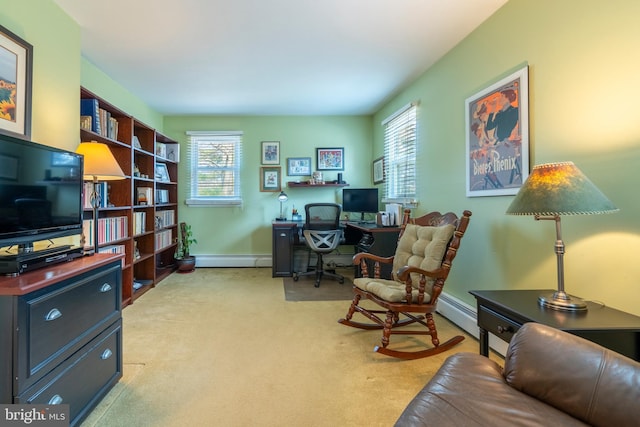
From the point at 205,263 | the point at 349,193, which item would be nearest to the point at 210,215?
the point at 205,263

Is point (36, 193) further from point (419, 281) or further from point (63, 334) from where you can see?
point (419, 281)

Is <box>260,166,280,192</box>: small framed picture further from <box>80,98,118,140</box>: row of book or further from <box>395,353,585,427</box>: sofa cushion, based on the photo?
<box>395,353,585,427</box>: sofa cushion

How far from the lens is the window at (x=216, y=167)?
4754mm

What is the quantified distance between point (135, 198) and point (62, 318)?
8.76 feet

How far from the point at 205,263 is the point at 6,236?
11.7ft

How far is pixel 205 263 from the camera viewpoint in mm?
4754

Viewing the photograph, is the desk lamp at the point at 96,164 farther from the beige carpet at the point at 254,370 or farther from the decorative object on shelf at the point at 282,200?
the decorative object on shelf at the point at 282,200

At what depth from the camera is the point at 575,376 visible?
0.90 meters

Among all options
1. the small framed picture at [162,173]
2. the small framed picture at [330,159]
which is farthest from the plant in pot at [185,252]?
the small framed picture at [330,159]

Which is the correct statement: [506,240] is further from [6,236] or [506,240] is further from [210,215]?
[210,215]

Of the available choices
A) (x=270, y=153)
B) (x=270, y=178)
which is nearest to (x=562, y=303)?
(x=270, y=178)

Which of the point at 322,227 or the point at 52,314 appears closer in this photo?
the point at 52,314

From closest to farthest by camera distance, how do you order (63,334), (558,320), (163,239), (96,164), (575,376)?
(575,376), (558,320), (63,334), (96,164), (163,239)

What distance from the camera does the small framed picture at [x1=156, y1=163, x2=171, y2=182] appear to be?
4113mm
